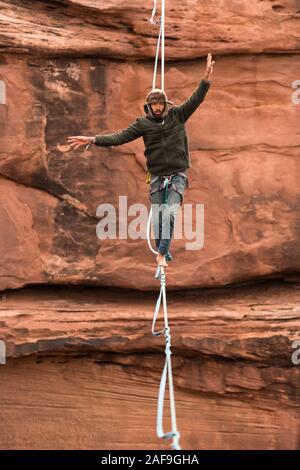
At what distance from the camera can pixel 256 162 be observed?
Answer: 28.4ft

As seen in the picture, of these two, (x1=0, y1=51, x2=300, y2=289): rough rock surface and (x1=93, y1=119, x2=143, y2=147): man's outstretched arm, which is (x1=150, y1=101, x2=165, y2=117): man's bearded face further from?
(x1=0, y1=51, x2=300, y2=289): rough rock surface

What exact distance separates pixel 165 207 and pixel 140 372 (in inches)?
95.9

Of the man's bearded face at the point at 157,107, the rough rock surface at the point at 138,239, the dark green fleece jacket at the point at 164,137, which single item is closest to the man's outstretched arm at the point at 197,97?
the dark green fleece jacket at the point at 164,137

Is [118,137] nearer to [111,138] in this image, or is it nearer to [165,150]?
[111,138]

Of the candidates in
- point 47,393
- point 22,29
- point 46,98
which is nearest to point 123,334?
point 47,393

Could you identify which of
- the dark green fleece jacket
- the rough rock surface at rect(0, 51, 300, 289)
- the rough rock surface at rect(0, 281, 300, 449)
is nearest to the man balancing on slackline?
the dark green fleece jacket

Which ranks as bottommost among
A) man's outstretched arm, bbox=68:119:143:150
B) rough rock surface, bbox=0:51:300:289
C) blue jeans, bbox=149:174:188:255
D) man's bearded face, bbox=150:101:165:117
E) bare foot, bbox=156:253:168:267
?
bare foot, bbox=156:253:168:267

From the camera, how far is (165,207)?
6.77 m

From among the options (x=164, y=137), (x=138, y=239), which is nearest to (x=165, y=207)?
(x=164, y=137)

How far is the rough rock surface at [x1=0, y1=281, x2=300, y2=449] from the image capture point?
8398mm

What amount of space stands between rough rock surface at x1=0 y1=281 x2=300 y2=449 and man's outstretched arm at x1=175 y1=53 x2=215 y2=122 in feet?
7.87

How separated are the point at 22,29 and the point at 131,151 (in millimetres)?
1462

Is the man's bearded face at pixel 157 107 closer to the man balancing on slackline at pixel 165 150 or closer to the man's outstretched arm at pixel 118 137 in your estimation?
the man balancing on slackline at pixel 165 150

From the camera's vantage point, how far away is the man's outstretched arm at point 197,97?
→ 20.2 feet
